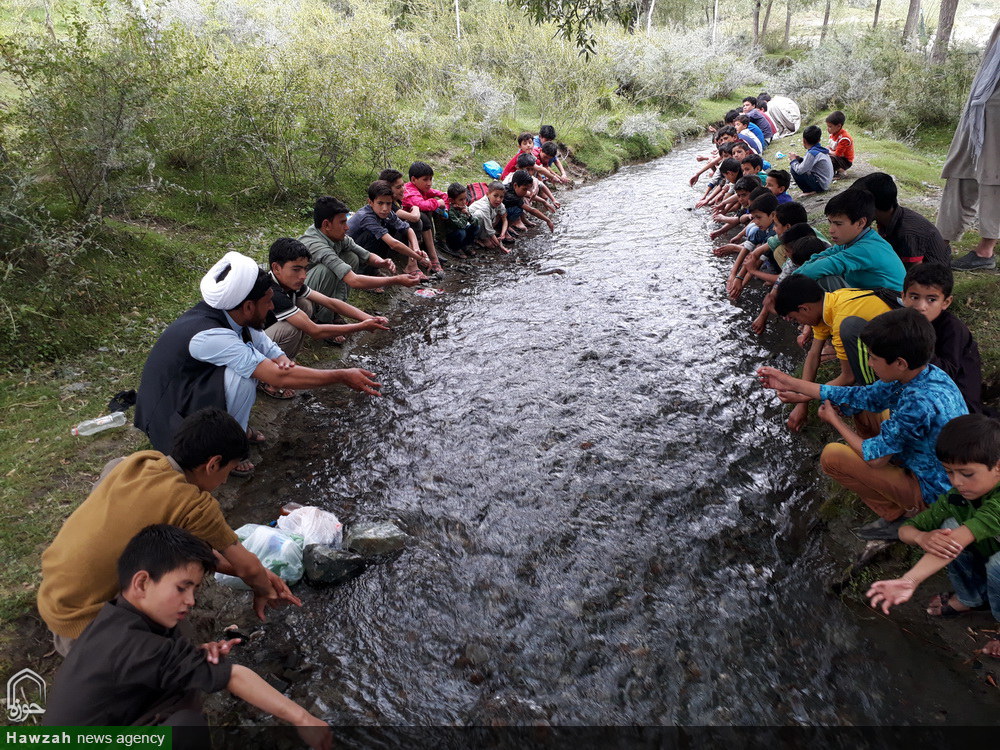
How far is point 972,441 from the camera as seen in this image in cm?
243

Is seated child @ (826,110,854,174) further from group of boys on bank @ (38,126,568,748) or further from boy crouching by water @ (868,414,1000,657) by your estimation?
group of boys on bank @ (38,126,568,748)

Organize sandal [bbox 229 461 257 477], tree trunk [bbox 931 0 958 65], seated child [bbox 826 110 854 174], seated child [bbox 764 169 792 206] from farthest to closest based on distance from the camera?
tree trunk [bbox 931 0 958 65] → seated child [bbox 826 110 854 174] → seated child [bbox 764 169 792 206] → sandal [bbox 229 461 257 477]

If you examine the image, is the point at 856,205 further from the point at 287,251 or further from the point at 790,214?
the point at 287,251

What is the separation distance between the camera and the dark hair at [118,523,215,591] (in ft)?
7.03

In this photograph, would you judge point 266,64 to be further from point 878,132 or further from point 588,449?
point 878,132

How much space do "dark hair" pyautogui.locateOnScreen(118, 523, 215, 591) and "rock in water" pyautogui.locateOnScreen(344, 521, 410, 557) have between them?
135cm

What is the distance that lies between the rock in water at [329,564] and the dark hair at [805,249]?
4.43 meters

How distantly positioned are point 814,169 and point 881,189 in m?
4.61

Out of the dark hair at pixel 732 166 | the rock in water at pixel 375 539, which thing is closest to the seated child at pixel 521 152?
the dark hair at pixel 732 166

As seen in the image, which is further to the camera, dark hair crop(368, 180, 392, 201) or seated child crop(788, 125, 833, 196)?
seated child crop(788, 125, 833, 196)

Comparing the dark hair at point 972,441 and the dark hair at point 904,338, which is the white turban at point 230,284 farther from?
the dark hair at point 972,441

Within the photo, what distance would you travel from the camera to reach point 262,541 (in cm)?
335

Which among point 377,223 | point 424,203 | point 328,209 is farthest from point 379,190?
point 424,203

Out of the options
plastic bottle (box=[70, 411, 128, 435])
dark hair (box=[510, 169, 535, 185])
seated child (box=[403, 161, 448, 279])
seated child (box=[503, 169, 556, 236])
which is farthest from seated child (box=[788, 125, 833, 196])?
plastic bottle (box=[70, 411, 128, 435])
